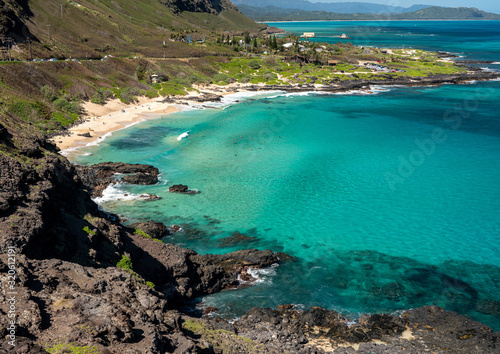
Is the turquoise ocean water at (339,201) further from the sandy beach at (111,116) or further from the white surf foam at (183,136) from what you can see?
the sandy beach at (111,116)

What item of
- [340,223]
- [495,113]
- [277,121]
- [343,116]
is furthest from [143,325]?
Answer: [495,113]

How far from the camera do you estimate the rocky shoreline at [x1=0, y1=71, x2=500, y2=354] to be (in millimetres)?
14031

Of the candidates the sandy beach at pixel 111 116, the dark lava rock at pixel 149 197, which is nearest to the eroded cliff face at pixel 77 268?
the dark lava rock at pixel 149 197

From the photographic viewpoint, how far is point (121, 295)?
54.8 ft

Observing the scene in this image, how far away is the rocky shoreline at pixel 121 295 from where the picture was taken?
46.0ft

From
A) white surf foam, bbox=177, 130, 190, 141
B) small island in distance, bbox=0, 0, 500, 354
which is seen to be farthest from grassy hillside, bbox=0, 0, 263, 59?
white surf foam, bbox=177, 130, 190, 141

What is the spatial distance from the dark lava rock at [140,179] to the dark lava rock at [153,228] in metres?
11.8

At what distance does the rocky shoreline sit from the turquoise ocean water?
221 centimetres

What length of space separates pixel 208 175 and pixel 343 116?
Result: 45.5 m

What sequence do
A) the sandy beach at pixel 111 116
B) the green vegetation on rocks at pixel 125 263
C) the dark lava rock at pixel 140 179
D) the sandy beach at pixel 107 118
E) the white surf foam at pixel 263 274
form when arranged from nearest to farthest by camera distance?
the green vegetation on rocks at pixel 125 263 < the white surf foam at pixel 263 274 < the dark lava rock at pixel 140 179 < the sandy beach at pixel 107 118 < the sandy beach at pixel 111 116

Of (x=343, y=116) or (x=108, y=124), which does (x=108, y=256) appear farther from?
(x=343, y=116)

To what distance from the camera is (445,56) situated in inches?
7274

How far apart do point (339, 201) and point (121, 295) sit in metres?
29.9

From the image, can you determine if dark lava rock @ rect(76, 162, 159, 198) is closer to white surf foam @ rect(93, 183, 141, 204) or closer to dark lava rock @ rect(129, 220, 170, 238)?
white surf foam @ rect(93, 183, 141, 204)
